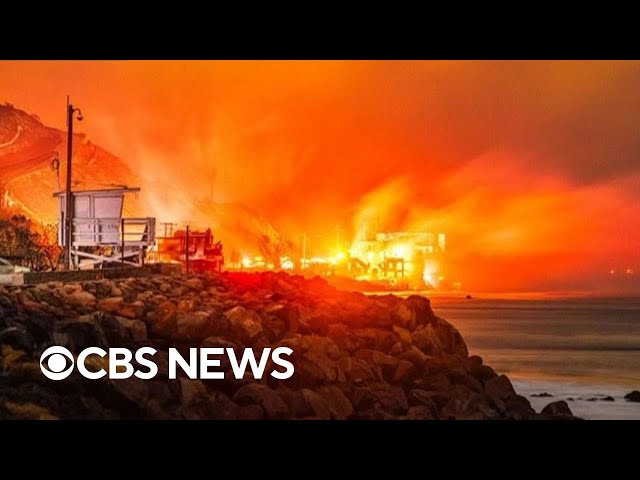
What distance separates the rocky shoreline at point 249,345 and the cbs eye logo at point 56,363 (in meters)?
0.08

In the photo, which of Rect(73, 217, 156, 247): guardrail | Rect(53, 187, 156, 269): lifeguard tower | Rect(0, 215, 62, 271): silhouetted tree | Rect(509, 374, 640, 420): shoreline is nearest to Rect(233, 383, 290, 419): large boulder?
Rect(53, 187, 156, 269): lifeguard tower

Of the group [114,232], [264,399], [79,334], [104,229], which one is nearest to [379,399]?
[264,399]

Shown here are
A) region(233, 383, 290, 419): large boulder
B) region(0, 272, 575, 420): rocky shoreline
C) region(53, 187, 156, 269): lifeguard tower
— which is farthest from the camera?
region(53, 187, 156, 269): lifeguard tower

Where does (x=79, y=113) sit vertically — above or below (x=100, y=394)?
above

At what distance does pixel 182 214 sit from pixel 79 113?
420 cm

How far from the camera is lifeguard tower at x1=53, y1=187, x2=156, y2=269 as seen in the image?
16484 millimetres

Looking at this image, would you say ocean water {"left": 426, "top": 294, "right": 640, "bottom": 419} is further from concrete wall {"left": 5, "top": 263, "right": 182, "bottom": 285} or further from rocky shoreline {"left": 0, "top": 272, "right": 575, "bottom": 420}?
concrete wall {"left": 5, "top": 263, "right": 182, "bottom": 285}

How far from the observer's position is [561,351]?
29.2 meters

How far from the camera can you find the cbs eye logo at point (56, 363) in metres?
9.54

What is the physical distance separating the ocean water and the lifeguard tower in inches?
302
